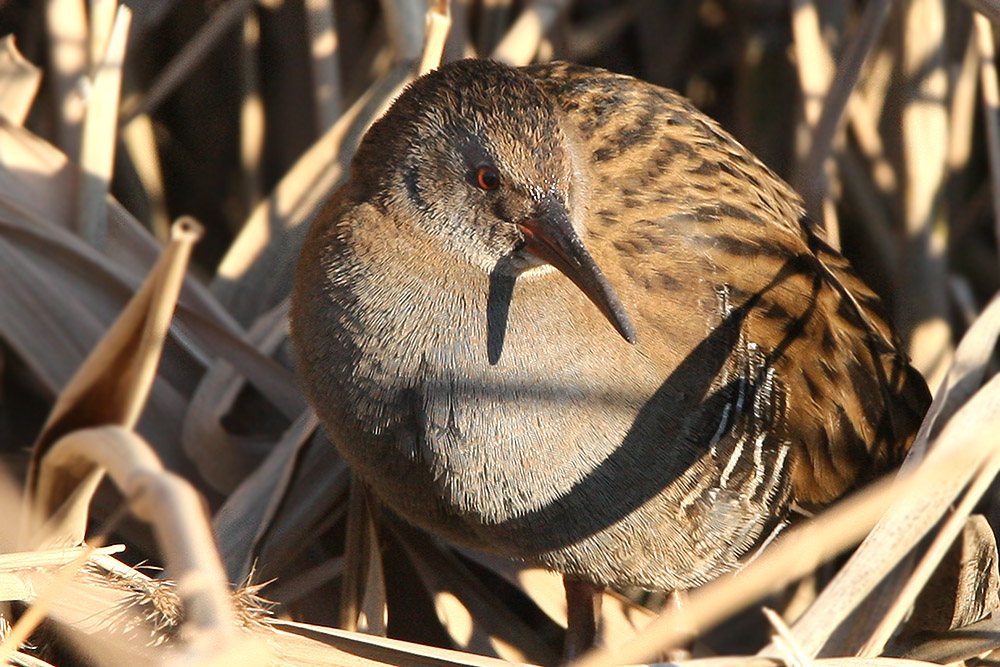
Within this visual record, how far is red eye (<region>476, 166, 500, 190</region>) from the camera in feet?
6.49

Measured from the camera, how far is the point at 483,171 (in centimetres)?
199

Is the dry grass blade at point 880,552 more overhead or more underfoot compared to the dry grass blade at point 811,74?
more underfoot

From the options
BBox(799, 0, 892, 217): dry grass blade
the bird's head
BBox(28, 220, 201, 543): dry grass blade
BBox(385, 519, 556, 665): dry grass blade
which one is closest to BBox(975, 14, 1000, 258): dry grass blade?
BBox(799, 0, 892, 217): dry grass blade

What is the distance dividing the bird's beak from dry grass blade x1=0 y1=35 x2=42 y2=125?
4.23 feet

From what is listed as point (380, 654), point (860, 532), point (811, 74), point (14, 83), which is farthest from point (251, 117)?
point (860, 532)

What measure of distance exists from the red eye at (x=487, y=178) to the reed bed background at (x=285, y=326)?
1.49 ft

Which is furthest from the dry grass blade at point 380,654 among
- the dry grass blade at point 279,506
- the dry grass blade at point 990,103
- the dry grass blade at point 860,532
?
the dry grass blade at point 990,103

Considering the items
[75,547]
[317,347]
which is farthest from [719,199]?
[75,547]

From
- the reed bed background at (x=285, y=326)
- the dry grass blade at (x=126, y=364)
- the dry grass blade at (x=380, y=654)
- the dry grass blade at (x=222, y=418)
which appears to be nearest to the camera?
the dry grass blade at (x=126, y=364)

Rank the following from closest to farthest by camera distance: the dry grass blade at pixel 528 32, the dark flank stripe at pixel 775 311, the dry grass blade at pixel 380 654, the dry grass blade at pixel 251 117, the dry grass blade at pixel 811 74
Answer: the dry grass blade at pixel 380 654 < the dark flank stripe at pixel 775 311 < the dry grass blade at pixel 528 32 < the dry grass blade at pixel 811 74 < the dry grass blade at pixel 251 117

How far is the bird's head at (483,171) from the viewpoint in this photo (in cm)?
195

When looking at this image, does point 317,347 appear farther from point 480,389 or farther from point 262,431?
point 262,431

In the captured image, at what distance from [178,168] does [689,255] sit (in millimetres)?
1839

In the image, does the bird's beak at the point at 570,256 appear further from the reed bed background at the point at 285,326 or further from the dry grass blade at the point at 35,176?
the dry grass blade at the point at 35,176
